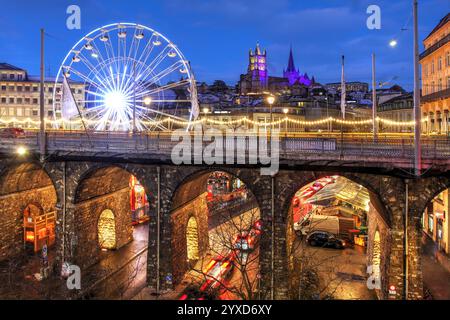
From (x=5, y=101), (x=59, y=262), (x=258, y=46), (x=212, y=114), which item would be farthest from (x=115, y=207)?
(x=258, y=46)

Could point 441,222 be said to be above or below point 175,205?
below

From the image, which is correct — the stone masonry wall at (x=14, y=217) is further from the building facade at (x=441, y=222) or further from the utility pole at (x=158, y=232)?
the building facade at (x=441, y=222)

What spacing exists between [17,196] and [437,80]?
4166 cm

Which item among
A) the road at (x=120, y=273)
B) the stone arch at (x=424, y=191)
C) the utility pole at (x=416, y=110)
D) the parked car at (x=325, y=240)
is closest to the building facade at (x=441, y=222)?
the parked car at (x=325, y=240)

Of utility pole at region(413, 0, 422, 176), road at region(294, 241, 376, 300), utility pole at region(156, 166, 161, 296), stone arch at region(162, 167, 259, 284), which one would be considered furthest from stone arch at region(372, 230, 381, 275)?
utility pole at region(156, 166, 161, 296)

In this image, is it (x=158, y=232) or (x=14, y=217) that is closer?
(x=158, y=232)

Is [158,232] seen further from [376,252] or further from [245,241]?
[376,252]

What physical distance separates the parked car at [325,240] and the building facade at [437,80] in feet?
46.4

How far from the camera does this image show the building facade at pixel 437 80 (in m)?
36.2

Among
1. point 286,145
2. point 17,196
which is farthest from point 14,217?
point 286,145

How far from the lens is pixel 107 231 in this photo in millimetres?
29953

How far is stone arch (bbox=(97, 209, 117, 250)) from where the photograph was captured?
29.4 metres

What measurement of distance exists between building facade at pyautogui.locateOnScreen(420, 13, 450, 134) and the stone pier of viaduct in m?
18.6

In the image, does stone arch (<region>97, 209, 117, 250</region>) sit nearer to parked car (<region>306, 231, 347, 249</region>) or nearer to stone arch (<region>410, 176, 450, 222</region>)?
parked car (<region>306, 231, 347, 249</region>)
